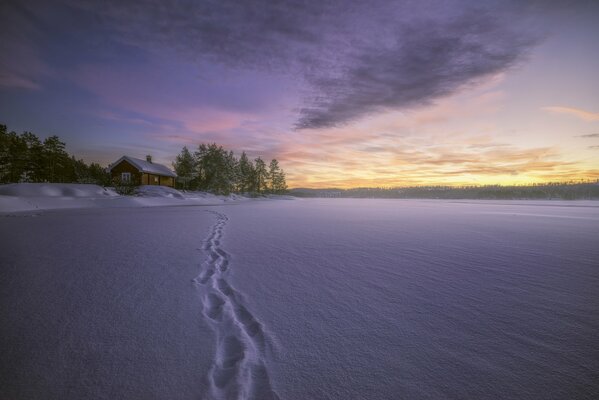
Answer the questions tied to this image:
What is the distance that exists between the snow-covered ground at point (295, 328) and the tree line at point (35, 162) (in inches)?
1776

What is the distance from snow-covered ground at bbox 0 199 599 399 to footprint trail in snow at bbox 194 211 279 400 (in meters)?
0.01

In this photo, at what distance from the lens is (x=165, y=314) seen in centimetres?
252

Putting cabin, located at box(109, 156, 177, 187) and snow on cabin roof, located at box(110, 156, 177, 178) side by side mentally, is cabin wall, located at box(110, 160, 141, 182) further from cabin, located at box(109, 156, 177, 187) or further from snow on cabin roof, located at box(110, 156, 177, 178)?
snow on cabin roof, located at box(110, 156, 177, 178)

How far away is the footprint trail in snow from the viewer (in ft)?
5.08

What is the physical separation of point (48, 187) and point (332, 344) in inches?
1068

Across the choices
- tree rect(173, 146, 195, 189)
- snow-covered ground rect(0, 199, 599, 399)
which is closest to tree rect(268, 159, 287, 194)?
tree rect(173, 146, 195, 189)

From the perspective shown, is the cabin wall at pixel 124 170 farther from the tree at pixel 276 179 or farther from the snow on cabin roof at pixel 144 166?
the tree at pixel 276 179

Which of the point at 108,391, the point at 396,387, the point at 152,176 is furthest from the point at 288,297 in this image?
the point at 152,176

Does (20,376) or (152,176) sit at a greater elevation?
(152,176)

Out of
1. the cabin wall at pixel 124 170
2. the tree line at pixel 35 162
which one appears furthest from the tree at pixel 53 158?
the cabin wall at pixel 124 170

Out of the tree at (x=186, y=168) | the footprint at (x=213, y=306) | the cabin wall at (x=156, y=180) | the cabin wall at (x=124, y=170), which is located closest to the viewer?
the footprint at (x=213, y=306)

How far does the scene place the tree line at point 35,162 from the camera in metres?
40.1

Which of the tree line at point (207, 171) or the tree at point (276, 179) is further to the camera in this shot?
the tree at point (276, 179)

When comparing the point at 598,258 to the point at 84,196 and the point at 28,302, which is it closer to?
the point at 28,302
